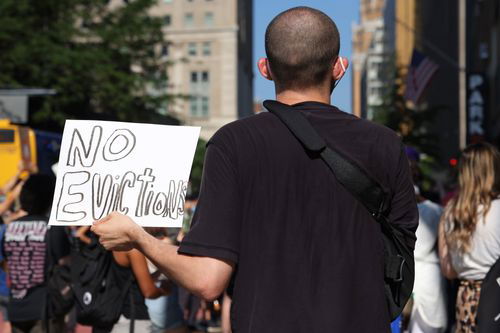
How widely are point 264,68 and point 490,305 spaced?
2.49m

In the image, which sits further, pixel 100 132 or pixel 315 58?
pixel 100 132

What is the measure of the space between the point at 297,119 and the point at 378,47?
149 m

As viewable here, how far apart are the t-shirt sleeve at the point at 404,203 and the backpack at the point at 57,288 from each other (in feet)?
13.6

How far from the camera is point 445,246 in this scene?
18.5ft

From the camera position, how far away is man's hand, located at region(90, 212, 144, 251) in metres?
2.60

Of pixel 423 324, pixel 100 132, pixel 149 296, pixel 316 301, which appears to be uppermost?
pixel 100 132

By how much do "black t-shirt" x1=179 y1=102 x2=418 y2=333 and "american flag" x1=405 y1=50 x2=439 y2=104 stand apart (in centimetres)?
2302

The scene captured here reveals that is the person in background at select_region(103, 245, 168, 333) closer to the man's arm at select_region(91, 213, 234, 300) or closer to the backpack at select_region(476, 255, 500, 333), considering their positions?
the backpack at select_region(476, 255, 500, 333)

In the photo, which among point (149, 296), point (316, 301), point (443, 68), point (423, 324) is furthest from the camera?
point (443, 68)

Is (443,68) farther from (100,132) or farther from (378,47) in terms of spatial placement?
(378,47)

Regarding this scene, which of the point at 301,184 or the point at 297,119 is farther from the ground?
the point at 297,119

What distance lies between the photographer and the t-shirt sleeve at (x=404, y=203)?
268 centimetres

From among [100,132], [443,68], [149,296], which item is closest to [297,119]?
[100,132]

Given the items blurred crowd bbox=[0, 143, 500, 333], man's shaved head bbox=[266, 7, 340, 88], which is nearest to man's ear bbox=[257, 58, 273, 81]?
man's shaved head bbox=[266, 7, 340, 88]
